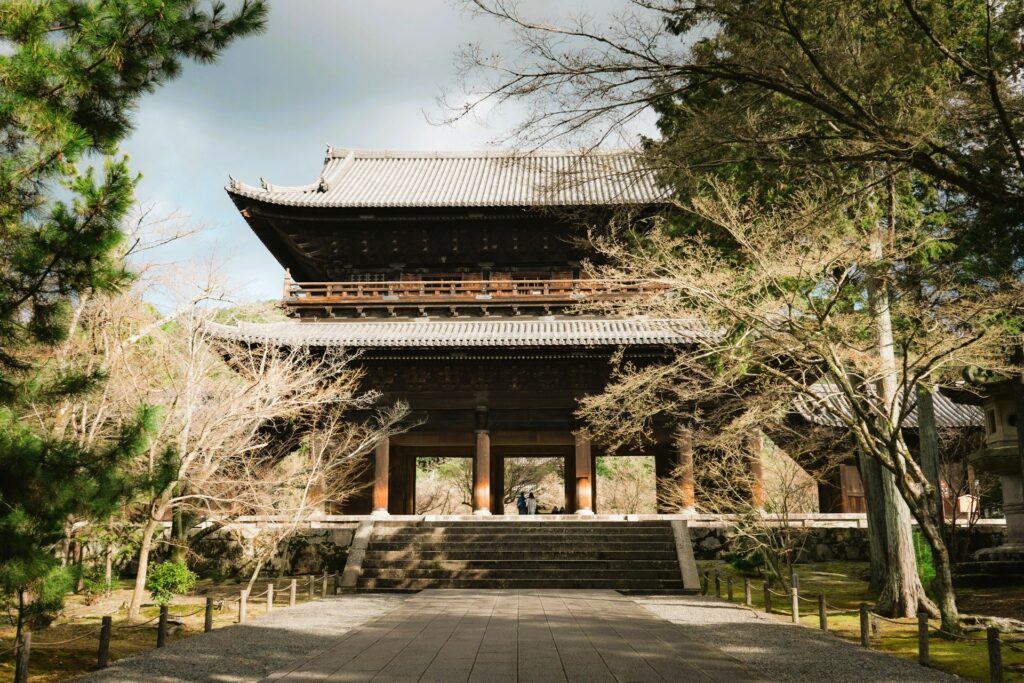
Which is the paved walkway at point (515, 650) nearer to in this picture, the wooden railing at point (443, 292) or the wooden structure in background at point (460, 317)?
the wooden structure in background at point (460, 317)

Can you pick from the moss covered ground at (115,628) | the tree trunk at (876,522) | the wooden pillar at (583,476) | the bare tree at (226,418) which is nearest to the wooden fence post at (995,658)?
the tree trunk at (876,522)

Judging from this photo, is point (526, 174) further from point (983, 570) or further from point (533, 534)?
point (983, 570)

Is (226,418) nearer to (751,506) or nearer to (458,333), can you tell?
(458,333)

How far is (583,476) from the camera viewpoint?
18047 mm

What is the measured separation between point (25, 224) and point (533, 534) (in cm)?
1263

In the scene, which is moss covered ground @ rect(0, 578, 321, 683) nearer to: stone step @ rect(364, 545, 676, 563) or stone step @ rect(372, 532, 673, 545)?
stone step @ rect(364, 545, 676, 563)

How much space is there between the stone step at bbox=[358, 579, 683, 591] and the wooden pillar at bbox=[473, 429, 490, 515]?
125 inches

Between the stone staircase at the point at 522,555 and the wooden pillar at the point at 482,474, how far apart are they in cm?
97

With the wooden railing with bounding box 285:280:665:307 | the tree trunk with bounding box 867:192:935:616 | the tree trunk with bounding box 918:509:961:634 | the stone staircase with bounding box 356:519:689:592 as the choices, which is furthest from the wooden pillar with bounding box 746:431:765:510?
the tree trunk with bounding box 918:509:961:634

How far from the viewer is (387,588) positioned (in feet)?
46.7

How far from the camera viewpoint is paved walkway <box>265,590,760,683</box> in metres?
6.32

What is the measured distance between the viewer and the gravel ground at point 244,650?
21.8 ft

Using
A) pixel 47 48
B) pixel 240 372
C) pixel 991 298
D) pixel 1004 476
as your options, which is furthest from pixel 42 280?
pixel 1004 476

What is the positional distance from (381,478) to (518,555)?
4.37 meters
